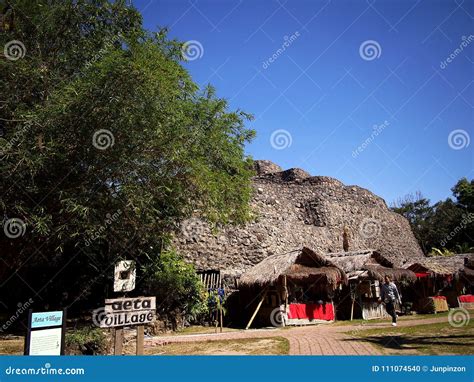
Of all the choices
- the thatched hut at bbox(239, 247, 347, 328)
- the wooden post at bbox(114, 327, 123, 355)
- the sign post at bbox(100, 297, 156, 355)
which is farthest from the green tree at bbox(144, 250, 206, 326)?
the wooden post at bbox(114, 327, 123, 355)

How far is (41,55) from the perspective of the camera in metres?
9.59

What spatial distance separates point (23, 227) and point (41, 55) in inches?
170

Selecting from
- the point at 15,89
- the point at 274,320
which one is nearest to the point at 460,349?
the point at 274,320

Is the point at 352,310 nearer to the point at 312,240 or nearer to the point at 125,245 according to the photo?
the point at 312,240

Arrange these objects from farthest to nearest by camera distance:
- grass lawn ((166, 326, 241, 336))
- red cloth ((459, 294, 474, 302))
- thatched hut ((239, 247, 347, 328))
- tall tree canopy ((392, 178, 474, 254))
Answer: tall tree canopy ((392, 178, 474, 254)), red cloth ((459, 294, 474, 302)), thatched hut ((239, 247, 347, 328)), grass lawn ((166, 326, 241, 336))

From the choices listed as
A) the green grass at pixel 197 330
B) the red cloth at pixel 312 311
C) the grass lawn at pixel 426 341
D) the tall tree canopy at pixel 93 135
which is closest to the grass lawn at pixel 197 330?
the green grass at pixel 197 330

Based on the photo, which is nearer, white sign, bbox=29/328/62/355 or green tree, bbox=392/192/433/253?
white sign, bbox=29/328/62/355

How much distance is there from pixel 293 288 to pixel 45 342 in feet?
34.8

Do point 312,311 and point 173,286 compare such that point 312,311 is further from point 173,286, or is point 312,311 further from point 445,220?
point 445,220

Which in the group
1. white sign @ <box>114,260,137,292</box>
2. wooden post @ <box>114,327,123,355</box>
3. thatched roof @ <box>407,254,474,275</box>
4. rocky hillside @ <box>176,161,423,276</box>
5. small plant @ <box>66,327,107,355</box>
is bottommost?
small plant @ <box>66,327,107,355</box>

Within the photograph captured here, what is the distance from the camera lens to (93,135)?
28.4 feet

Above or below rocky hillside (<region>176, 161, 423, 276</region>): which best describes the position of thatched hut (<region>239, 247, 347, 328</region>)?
below

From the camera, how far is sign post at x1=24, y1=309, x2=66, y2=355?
4992 millimetres

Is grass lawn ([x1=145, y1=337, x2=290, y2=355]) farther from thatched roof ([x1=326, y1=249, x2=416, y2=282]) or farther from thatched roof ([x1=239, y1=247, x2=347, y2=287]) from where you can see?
thatched roof ([x1=326, y1=249, x2=416, y2=282])
